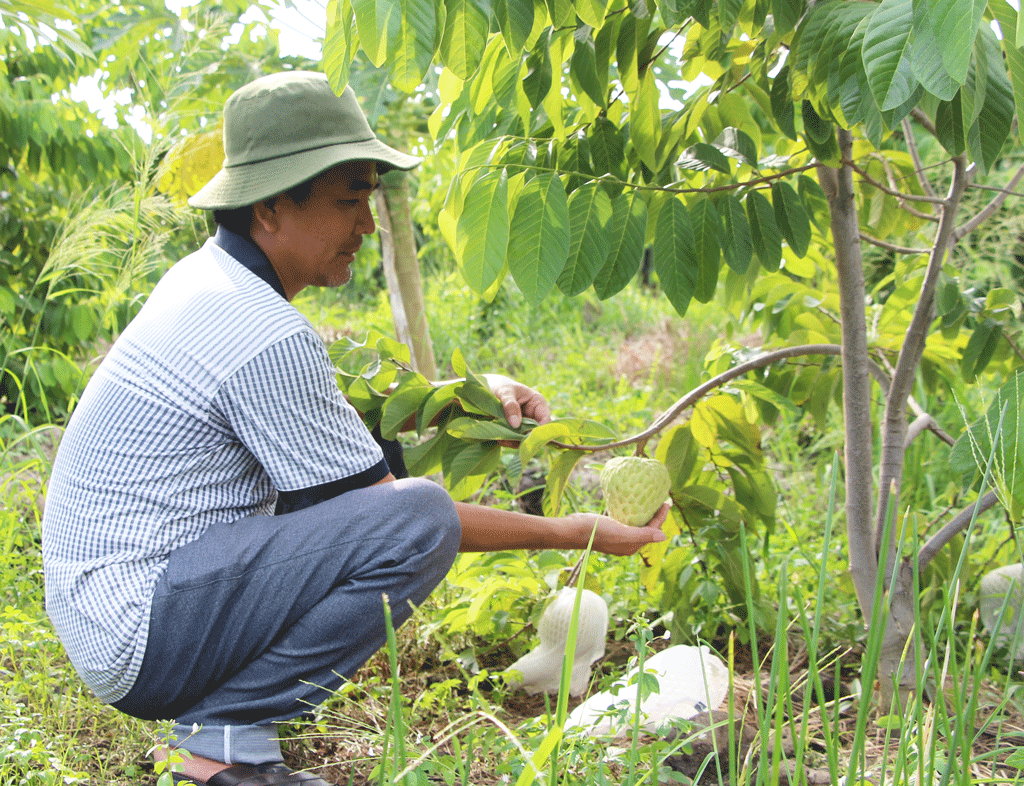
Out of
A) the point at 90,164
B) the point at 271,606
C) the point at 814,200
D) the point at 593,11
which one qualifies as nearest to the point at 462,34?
the point at 593,11

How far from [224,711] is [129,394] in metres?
0.51

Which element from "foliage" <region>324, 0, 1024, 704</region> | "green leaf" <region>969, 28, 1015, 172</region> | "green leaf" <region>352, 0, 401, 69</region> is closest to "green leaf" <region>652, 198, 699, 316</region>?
"foliage" <region>324, 0, 1024, 704</region>

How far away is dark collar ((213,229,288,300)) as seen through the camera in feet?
4.81

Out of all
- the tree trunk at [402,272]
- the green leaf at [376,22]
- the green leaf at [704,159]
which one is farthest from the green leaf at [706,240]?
the tree trunk at [402,272]

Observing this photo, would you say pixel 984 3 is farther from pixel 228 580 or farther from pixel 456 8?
pixel 228 580

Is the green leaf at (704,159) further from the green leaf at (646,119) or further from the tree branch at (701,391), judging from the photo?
the tree branch at (701,391)

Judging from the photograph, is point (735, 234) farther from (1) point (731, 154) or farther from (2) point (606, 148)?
(2) point (606, 148)

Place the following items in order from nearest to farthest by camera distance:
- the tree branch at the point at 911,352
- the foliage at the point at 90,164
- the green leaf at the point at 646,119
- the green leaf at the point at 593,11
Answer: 1. the green leaf at the point at 593,11
2. the green leaf at the point at 646,119
3. the tree branch at the point at 911,352
4. the foliage at the point at 90,164

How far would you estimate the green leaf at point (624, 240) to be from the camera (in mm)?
1380

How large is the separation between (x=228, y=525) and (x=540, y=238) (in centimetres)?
66

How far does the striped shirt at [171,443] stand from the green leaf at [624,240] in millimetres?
466

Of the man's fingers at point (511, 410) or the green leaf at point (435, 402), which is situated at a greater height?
the green leaf at point (435, 402)

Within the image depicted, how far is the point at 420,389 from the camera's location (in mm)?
1587

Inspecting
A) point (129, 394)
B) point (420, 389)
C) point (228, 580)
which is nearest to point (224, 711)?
point (228, 580)
